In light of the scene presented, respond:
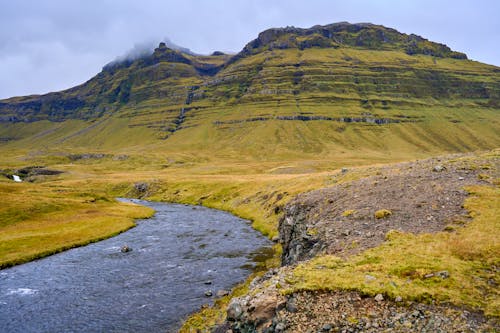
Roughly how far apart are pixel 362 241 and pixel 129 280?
28780mm

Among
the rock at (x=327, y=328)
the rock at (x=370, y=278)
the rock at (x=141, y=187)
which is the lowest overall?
the rock at (x=141, y=187)

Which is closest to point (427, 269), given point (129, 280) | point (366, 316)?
point (366, 316)

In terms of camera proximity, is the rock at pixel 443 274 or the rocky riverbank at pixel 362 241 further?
the rock at pixel 443 274

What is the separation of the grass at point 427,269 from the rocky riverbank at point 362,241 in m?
0.48

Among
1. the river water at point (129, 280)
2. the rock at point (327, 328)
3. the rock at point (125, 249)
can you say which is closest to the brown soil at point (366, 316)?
the rock at point (327, 328)

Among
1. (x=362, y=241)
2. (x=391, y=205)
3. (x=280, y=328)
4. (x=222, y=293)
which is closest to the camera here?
(x=280, y=328)

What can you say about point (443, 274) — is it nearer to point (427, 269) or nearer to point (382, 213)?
point (427, 269)

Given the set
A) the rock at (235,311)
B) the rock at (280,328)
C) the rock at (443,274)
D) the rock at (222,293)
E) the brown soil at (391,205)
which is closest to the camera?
the rock at (280,328)

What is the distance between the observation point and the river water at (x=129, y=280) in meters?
31.9

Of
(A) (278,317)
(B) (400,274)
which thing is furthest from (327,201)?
(A) (278,317)

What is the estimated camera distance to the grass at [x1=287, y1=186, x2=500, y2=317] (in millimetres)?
18281

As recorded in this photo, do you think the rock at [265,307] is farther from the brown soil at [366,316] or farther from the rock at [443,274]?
the rock at [443,274]

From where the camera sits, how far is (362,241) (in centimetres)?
2806

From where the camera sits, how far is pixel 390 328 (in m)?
16.5
